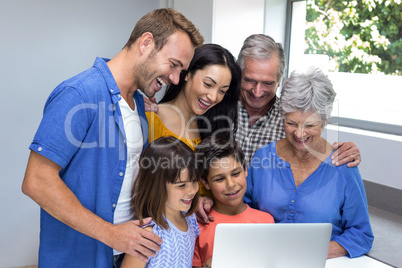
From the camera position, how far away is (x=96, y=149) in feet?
4.37

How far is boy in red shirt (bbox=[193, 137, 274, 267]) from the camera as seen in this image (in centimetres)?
165

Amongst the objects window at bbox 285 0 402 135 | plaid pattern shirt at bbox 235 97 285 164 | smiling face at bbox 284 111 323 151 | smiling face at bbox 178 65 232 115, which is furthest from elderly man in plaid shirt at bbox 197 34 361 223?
window at bbox 285 0 402 135

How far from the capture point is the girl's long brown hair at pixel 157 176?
4.82 feet

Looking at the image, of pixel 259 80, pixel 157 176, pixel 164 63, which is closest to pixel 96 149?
pixel 157 176

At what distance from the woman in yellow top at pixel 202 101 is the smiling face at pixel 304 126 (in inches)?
11.7

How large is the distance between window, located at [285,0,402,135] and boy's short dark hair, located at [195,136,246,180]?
1.03 meters

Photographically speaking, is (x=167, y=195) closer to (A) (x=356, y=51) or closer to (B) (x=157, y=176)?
(B) (x=157, y=176)

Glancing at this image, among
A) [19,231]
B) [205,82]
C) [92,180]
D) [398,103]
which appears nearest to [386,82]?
[398,103]

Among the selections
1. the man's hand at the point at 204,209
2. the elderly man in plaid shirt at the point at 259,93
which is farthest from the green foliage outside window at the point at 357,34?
the man's hand at the point at 204,209

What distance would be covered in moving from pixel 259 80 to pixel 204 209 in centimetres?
62

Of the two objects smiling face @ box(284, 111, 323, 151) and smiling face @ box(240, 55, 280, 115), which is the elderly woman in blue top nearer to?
smiling face @ box(284, 111, 323, 151)

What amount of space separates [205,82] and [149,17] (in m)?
0.39

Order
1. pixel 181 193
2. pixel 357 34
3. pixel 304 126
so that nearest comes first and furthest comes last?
pixel 181 193 < pixel 304 126 < pixel 357 34

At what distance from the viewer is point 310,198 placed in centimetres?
165
